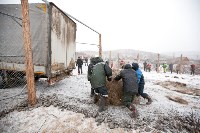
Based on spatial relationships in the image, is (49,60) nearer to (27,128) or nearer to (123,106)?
(27,128)

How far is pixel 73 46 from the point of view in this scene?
26.4ft

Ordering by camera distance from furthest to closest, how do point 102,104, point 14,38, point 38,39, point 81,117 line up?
point 14,38 → point 38,39 → point 102,104 → point 81,117

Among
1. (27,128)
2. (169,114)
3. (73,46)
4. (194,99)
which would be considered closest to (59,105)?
(27,128)

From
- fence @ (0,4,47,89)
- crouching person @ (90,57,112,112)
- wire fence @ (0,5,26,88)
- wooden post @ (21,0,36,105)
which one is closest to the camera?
wooden post @ (21,0,36,105)

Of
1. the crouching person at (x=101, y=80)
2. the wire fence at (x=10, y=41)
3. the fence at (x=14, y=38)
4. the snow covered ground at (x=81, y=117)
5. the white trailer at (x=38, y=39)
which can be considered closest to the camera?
the snow covered ground at (x=81, y=117)

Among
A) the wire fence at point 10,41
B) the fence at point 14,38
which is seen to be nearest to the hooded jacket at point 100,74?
the fence at point 14,38

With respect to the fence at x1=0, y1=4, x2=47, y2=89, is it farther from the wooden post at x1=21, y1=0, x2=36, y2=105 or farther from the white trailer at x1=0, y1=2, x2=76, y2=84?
the wooden post at x1=21, y1=0, x2=36, y2=105

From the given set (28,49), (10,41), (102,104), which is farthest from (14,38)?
(102,104)

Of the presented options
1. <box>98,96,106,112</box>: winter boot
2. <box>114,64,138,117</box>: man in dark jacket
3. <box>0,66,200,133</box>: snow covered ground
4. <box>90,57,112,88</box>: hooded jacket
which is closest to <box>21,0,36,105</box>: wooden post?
<box>0,66,200,133</box>: snow covered ground

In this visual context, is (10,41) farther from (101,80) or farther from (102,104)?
(102,104)

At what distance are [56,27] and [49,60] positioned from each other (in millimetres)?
1340

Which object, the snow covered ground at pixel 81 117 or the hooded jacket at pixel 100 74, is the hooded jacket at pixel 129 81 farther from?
the snow covered ground at pixel 81 117

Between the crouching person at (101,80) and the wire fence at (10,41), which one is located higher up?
the wire fence at (10,41)

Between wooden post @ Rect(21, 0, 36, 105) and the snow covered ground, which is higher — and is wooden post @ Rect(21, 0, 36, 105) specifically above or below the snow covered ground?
above
